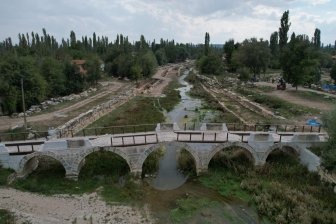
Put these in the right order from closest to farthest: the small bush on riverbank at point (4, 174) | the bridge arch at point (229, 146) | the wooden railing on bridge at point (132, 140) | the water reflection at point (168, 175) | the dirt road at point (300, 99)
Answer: the small bush on riverbank at point (4, 174) < the water reflection at point (168, 175) < the wooden railing on bridge at point (132, 140) < the bridge arch at point (229, 146) < the dirt road at point (300, 99)

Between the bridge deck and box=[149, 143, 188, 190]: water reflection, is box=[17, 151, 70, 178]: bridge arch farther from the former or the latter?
box=[149, 143, 188, 190]: water reflection

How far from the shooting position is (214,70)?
91.4 meters

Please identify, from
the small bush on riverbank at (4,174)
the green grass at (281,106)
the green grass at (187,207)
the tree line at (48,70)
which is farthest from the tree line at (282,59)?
the small bush on riverbank at (4,174)

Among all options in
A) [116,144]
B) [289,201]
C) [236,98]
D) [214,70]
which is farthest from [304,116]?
[214,70]

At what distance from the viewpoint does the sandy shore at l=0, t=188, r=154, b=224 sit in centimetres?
1831

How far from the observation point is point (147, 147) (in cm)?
2386

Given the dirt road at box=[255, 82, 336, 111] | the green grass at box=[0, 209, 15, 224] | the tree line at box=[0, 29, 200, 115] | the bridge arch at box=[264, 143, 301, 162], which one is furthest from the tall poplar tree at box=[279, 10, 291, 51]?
the green grass at box=[0, 209, 15, 224]

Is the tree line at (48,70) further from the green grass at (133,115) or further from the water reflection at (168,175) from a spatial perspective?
the water reflection at (168,175)

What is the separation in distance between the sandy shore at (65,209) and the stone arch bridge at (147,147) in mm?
2925

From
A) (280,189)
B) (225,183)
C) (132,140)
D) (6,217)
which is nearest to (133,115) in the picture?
(132,140)

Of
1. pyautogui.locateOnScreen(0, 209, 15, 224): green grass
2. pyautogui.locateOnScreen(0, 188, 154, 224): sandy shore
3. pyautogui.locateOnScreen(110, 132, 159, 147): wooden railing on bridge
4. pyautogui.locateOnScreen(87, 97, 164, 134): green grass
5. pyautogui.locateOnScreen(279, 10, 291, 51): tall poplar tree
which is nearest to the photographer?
pyautogui.locateOnScreen(0, 209, 15, 224): green grass

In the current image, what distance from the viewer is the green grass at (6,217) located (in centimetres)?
1747

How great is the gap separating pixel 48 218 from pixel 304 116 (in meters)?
33.3

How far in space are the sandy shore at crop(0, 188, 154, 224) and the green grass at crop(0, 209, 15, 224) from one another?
27 centimetres
